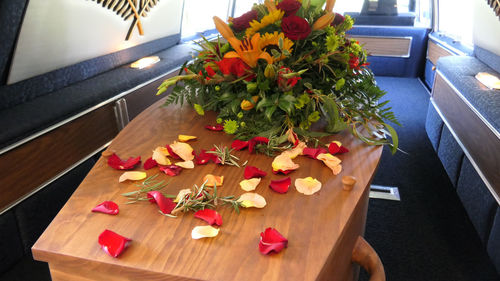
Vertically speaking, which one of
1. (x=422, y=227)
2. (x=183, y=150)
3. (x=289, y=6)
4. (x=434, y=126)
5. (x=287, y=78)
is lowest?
(x=422, y=227)

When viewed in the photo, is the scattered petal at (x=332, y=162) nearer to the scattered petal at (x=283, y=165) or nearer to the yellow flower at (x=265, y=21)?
the scattered petal at (x=283, y=165)

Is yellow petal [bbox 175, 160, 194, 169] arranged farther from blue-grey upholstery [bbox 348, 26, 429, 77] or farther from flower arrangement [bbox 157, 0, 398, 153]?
blue-grey upholstery [bbox 348, 26, 429, 77]

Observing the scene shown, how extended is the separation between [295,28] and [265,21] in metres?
0.13

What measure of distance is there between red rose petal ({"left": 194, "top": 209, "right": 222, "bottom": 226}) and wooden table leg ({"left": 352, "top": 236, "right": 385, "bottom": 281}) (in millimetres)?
445

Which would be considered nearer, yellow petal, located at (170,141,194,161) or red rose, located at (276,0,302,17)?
yellow petal, located at (170,141,194,161)

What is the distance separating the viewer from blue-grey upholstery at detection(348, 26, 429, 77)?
17.7ft

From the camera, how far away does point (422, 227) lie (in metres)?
2.36

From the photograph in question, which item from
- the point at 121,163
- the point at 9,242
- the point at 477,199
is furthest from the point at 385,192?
the point at 9,242

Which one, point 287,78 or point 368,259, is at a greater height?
point 287,78

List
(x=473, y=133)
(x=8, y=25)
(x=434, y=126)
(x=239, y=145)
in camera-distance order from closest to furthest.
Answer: (x=239, y=145) < (x=8, y=25) < (x=473, y=133) < (x=434, y=126)

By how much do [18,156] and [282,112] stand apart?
1302 millimetres

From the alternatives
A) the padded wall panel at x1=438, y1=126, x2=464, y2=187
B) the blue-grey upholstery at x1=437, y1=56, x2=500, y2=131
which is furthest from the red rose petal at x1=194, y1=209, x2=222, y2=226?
the padded wall panel at x1=438, y1=126, x2=464, y2=187

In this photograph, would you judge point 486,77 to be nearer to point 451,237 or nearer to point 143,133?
point 451,237

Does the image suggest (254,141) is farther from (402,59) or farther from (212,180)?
(402,59)
